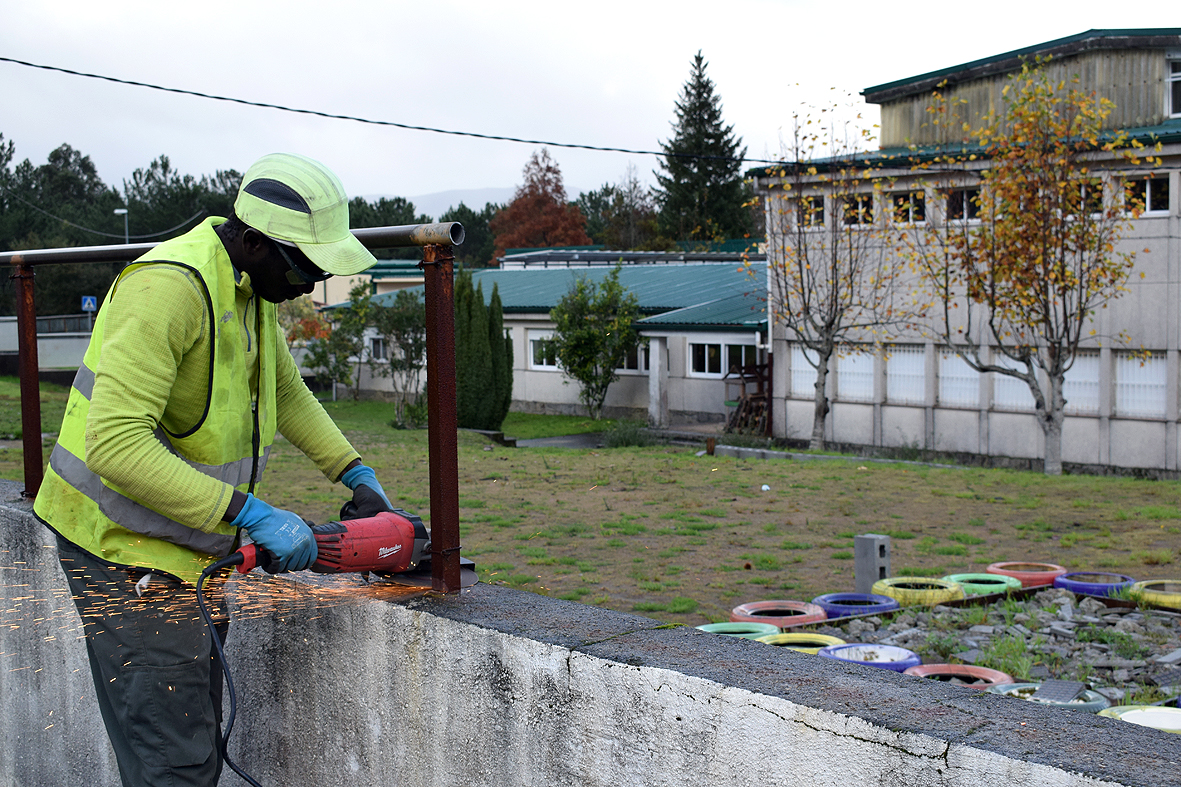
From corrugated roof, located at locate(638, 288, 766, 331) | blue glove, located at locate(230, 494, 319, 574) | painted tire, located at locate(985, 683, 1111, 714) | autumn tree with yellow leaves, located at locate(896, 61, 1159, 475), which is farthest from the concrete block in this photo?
corrugated roof, located at locate(638, 288, 766, 331)

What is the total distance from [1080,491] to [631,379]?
18128 mm

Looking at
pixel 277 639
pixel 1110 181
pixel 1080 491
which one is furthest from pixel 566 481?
pixel 277 639

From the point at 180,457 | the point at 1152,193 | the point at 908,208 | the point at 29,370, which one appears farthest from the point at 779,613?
the point at 908,208

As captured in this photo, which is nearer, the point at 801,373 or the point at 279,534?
the point at 279,534

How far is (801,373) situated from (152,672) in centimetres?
2260

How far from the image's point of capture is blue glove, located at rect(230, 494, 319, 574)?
2.40 m

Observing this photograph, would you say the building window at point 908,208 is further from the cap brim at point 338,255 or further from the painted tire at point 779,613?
the cap brim at point 338,255

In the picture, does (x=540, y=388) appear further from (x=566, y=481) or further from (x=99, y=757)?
(x=99, y=757)

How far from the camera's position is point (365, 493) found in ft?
9.41

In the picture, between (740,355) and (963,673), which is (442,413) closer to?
(963,673)

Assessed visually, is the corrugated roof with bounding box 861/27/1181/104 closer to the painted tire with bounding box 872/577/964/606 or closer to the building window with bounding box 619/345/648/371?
the building window with bounding box 619/345/648/371

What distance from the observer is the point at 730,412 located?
26.5m

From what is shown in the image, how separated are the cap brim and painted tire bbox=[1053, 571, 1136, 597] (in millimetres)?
6342

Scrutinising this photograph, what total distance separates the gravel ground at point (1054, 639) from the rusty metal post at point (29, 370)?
177 inches
